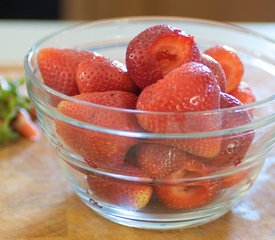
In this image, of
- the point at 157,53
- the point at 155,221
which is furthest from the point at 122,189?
the point at 157,53

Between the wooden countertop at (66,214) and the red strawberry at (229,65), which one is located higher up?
the red strawberry at (229,65)

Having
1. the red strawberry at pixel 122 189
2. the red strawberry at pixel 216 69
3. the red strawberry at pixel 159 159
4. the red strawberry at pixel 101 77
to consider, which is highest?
the red strawberry at pixel 216 69

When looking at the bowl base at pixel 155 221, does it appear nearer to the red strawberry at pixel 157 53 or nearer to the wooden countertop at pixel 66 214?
the wooden countertop at pixel 66 214

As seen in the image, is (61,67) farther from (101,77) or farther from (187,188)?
(187,188)

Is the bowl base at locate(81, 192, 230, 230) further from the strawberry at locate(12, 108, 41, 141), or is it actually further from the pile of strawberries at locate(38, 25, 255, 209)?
the strawberry at locate(12, 108, 41, 141)

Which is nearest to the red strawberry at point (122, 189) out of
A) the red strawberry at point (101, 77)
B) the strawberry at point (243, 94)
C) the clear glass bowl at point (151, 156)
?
the clear glass bowl at point (151, 156)

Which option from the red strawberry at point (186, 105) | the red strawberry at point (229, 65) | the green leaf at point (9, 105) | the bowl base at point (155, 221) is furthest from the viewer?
the green leaf at point (9, 105)

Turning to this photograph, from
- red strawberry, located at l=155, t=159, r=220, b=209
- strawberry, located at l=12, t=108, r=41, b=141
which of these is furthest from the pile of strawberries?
strawberry, located at l=12, t=108, r=41, b=141
